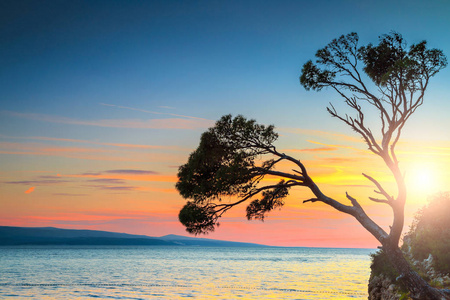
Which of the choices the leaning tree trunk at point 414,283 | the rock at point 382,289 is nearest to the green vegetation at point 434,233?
Result: the rock at point 382,289

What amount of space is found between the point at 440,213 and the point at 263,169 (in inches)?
473

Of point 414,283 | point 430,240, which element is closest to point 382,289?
point 430,240

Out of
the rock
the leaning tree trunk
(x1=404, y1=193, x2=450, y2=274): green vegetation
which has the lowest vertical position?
the rock

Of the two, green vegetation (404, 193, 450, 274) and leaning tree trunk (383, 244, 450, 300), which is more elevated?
green vegetation (404, 193, 450, 274)

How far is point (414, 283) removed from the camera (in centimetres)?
1770

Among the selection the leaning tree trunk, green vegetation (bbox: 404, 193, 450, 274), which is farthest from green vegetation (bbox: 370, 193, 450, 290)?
the leaning tree trunk

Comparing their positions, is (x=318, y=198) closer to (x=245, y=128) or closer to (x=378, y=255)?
(x=245, y=128)

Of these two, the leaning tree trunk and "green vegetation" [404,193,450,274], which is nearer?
the leaning tree trunk

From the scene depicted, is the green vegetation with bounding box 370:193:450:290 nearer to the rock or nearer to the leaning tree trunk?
the rock

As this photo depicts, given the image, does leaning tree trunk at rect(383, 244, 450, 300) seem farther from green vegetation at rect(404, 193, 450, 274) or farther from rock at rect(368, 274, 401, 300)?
green vegetation at rect(404, 193, 450, 274)

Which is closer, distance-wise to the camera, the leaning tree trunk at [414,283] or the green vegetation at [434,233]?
the leaning tree trunk at [414,283]

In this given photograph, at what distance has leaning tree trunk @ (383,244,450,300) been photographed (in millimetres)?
17562

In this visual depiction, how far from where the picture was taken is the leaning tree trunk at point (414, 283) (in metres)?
17.6

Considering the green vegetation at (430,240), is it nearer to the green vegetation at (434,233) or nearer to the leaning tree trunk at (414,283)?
the green vegetation at (434,233)
